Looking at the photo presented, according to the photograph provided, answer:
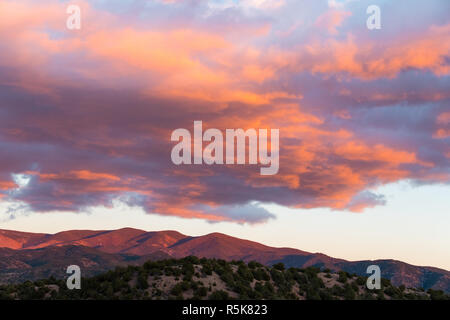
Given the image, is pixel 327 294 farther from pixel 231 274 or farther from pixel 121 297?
pixel 121 297

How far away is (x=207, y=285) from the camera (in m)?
66.4

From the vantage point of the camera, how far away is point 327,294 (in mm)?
71750

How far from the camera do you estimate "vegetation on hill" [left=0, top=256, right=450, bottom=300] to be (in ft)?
212

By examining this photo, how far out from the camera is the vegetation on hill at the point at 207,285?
6456 centimetres
